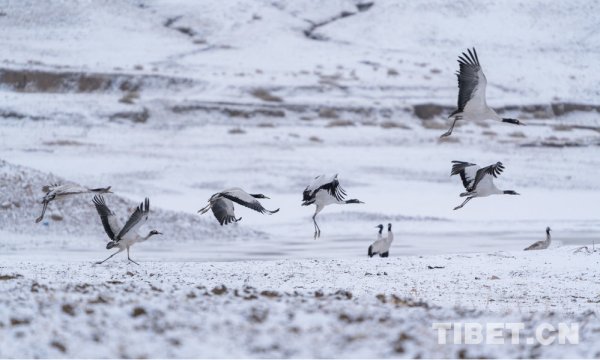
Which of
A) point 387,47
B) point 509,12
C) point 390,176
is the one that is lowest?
point 390,176

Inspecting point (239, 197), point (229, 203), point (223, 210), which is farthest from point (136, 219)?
point (229, 203)

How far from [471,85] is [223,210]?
3524 mm

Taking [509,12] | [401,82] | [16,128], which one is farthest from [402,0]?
[16,128]

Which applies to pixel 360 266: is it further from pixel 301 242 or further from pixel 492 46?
pixel 492 46

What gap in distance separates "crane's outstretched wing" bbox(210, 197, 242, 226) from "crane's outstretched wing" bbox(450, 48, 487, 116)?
3150 mm

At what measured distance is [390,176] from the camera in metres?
30.3

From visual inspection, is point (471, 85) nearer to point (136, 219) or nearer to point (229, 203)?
point (229, 203)

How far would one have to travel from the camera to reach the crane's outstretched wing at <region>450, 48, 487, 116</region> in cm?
1266

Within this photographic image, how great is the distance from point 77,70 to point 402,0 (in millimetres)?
31738

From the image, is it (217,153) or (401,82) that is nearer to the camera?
(217,153)

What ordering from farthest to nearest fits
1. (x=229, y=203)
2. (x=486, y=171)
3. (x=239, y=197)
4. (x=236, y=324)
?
(x=229, y=203)
(x=486, y=171)
(x=239, y=197)
(x=236, y=324)

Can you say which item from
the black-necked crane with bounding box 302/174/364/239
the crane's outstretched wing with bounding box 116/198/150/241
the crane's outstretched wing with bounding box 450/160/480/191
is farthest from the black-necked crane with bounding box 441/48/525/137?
the crane's outstretched wing with bounding box 116/198/150/241

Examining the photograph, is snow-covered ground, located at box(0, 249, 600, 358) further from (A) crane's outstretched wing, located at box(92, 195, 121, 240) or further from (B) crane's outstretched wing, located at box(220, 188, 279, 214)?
(B) crane's outstretched wing, located at box(220, 188, 279, 214)

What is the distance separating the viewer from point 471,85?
12.7m
